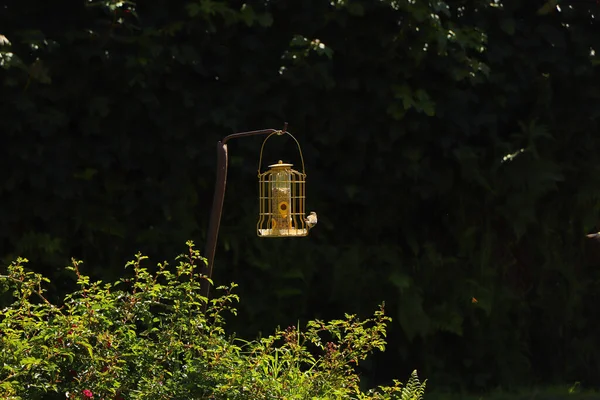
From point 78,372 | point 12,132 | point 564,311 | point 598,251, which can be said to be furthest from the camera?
point 564,311

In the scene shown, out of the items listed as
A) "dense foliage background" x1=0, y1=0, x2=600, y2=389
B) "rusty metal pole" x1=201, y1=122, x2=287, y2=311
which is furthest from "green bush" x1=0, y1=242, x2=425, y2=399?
"dense foliage background" x1=0, y1=0, x2=600, y2=389

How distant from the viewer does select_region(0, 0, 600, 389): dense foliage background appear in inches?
252

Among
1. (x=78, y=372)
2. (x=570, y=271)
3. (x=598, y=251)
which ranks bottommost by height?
(x=78, y=372)

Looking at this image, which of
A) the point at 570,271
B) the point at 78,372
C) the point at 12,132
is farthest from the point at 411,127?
the point at 78,372

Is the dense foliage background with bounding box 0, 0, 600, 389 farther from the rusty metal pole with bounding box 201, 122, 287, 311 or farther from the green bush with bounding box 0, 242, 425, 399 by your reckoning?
the green bush with bounding box 0, 242, 425, 399

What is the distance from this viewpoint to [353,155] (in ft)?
23.3

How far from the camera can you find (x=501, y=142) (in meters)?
7.30

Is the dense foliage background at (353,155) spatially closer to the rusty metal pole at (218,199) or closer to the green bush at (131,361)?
the rusty metal pole at (218,199)

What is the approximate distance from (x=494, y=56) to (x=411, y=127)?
88cm

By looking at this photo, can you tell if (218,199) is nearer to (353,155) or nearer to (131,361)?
(131,361)

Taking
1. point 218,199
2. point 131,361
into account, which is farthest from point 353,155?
point 131,361

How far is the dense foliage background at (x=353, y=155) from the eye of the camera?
6402 millimetres

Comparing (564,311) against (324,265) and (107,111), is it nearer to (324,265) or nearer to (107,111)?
(324,265)

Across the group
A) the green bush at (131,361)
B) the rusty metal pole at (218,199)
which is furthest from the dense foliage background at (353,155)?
the green bush at (131,361)
